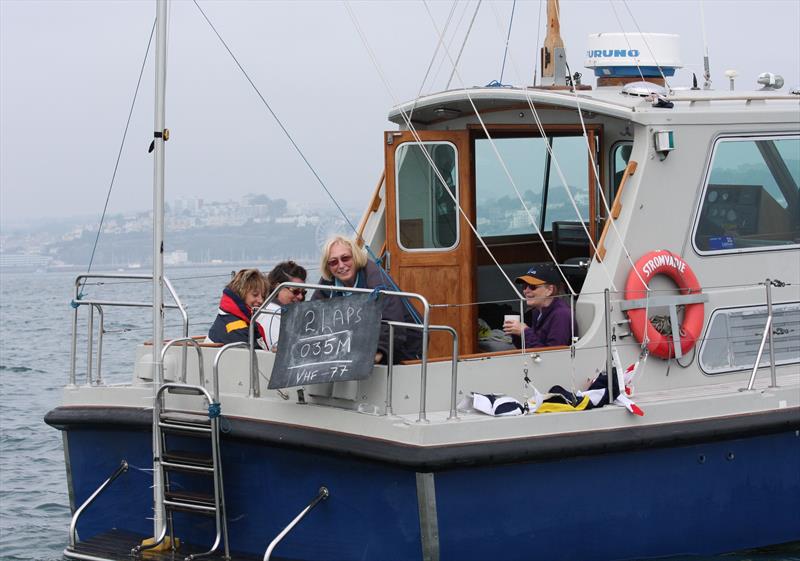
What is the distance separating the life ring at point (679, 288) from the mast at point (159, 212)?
2.63 m

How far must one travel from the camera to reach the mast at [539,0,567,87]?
28.6ft

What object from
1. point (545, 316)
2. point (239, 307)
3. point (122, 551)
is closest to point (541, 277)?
point (545, 316)

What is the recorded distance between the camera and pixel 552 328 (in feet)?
23.8

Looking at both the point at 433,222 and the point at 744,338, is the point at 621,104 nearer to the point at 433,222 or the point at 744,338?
the point at 433,222

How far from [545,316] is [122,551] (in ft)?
8.93

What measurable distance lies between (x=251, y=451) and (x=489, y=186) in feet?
9.29

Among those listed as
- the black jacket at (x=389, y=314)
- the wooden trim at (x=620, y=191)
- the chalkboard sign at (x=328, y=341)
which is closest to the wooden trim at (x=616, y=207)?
the wooden trim at (x=620, y=191)

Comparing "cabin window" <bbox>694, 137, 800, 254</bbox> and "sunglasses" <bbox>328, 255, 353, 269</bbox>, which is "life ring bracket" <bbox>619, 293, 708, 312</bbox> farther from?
"sunglasses" <bbox>328, 255, 353, 269</bbox>

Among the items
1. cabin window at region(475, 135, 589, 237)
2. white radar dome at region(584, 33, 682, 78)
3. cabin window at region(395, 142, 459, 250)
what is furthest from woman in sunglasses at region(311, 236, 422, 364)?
white radar dome at region(584, 33, 682, 78)

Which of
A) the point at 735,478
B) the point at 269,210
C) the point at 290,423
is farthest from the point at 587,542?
the point at 269,210

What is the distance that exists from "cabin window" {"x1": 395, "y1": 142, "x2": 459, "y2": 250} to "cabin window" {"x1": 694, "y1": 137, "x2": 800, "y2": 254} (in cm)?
156

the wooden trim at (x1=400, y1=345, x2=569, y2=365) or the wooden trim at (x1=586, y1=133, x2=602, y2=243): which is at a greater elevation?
the wooden trim at (x1=586, y1=133, x2=602, y2=243)

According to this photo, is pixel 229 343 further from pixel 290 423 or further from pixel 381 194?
pixel 381 194

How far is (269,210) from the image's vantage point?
37.4 m
